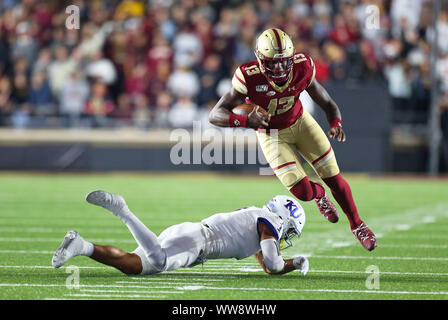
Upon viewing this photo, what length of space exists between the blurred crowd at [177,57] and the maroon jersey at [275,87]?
845 centimetres

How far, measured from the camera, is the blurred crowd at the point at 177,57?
15969 mm

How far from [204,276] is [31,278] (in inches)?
45.7

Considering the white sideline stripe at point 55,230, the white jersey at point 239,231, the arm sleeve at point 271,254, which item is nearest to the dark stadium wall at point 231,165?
the white sideline stripe at point 55,230

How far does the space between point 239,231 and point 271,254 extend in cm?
29

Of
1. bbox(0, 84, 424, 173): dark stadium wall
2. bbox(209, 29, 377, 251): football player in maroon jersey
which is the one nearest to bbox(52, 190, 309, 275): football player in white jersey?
bbox(209, 29, 377, 251): football player in maroon jersey

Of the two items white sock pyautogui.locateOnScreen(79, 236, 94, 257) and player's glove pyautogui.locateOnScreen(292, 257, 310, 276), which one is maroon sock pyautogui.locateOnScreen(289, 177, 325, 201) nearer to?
player's glove pyautogui.locateOnScreen(292, 257, 310, 276)

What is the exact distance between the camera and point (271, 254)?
18.9 ft

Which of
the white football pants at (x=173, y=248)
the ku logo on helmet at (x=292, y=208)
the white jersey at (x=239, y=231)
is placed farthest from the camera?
the ku logo on helmet at (x=292, y=208)

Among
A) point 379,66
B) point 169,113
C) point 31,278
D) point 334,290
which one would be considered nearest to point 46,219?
point 31,278

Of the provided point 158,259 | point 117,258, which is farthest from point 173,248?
point 117,258

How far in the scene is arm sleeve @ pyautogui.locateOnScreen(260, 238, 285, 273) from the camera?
5.75 meters

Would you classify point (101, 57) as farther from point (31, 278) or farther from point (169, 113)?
point (31, 278)

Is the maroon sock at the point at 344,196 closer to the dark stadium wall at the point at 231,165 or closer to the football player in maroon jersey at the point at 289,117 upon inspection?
the football player in maroon jersey at the point at 289,117

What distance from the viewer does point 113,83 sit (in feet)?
53.4
